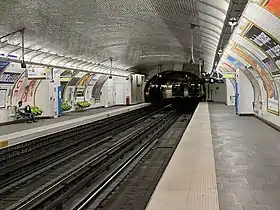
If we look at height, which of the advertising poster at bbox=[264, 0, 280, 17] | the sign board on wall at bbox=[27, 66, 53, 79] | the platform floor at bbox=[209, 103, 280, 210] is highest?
the advertising poster at bbox=[264, 0, 280, 17]

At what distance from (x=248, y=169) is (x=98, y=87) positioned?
81.1ft

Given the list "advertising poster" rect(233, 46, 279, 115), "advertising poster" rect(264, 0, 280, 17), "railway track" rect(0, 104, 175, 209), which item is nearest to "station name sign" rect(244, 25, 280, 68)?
"advertising poster" rect(264, 0, 280, 17)

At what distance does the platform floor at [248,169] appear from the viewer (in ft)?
18.4

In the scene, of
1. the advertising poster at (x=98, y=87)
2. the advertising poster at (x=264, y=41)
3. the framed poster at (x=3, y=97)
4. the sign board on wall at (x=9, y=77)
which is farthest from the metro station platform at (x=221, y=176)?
the advertising poster at (x=98, y=87)

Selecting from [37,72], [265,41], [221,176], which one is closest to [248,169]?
[221,176]

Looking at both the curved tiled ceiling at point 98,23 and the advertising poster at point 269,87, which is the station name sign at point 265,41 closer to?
the curved tiled ceiling at point 98,23

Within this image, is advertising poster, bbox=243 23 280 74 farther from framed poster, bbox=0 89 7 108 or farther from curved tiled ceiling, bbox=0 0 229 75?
framed poster, bbox=0 89 7 108

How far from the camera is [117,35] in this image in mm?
14352

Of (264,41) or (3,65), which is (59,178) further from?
(3,65)

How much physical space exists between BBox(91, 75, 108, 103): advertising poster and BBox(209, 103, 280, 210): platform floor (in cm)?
1846

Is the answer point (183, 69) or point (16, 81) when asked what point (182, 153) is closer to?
point (16, 81)

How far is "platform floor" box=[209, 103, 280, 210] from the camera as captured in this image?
5.62 m

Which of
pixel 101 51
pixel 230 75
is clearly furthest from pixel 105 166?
pixel 230 75

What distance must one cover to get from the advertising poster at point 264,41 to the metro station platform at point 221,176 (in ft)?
7.82
